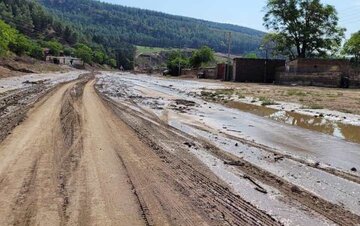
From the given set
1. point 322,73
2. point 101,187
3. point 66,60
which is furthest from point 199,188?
point 66,60

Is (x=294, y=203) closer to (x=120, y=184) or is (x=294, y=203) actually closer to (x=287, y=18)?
(x=120, y=184)

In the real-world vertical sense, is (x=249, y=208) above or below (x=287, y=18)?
below

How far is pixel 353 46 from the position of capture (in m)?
68.1

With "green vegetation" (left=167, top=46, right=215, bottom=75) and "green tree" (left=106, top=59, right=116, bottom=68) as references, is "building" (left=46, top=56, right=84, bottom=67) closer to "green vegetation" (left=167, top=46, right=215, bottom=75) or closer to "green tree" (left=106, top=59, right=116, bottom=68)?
"green tree" (left=106, top=59, right=116, bottom=68)

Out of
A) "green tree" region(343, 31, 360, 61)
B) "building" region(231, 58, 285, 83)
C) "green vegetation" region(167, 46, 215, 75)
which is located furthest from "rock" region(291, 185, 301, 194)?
"green vegetation" region(167, 46, 215, 75)

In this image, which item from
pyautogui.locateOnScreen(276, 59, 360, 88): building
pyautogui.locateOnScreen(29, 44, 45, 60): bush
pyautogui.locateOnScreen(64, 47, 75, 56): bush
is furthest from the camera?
pyautogui.locateOnScreen(64, 47, 75, 56): bush

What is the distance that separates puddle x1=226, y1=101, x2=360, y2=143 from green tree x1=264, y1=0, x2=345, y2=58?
169 feet

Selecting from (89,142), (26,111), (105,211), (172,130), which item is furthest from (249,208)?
(26,111)

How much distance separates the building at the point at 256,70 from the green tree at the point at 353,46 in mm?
11880

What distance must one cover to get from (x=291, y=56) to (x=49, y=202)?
235ft

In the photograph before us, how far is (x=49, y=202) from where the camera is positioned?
18.3 feet

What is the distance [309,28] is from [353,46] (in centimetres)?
704

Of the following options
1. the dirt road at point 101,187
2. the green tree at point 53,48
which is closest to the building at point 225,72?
the dirt road at point 101,187

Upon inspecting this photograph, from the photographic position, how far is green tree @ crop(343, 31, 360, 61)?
2587 inches
